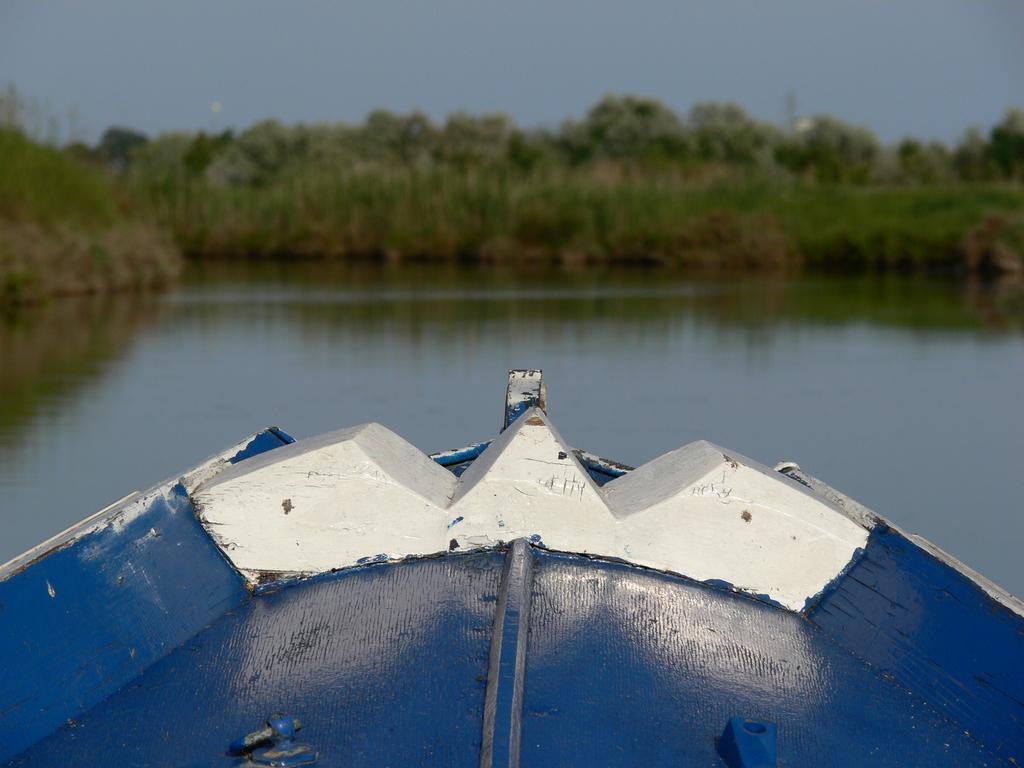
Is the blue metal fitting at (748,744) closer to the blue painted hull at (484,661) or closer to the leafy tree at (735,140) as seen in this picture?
the blue painted hull at (484,661)

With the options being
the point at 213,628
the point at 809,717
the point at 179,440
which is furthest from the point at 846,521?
the point at 179,440

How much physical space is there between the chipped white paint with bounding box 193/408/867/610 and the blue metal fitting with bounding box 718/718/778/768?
0.30 m

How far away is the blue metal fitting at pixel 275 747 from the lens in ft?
3.34

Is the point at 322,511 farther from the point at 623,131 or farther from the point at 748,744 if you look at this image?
the point at 623,131

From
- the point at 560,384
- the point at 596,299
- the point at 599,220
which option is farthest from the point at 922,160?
the point at 560,384

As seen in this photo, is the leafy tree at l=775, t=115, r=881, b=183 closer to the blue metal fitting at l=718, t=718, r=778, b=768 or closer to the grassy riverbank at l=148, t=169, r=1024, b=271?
the grassy riverbank at l=148, t=169, r=1024, b=271

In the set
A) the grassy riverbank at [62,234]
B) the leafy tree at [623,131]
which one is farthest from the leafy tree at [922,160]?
the grassy riverbank at [62,234]

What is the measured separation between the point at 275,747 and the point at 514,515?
14.3 inches

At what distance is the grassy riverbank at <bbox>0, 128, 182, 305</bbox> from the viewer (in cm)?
1038

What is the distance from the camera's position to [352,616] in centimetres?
123

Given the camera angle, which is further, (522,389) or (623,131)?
(623,131)

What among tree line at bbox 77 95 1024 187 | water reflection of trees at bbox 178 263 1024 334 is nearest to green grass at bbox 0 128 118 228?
water reflection of trees at bbox 178 263 1024 334

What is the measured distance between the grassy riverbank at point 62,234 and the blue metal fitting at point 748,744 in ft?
32.1

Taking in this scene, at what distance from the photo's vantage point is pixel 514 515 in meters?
1.30
